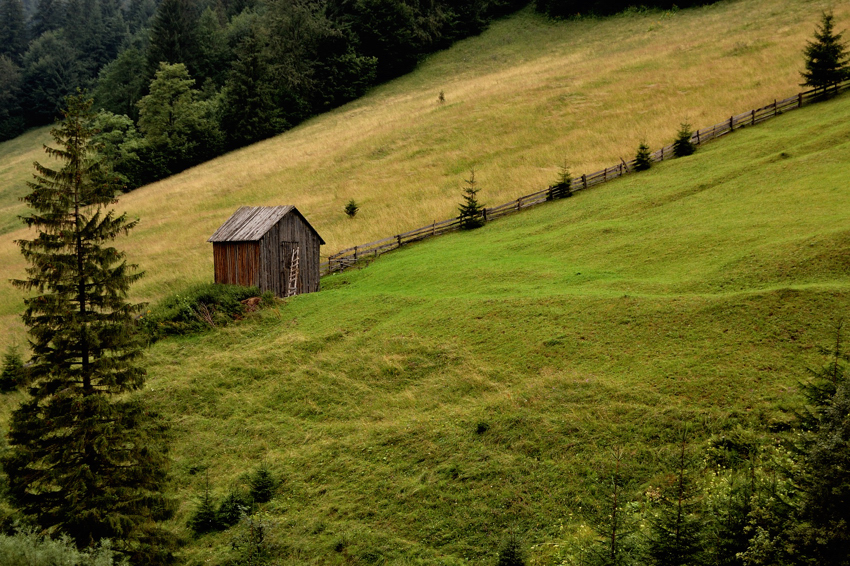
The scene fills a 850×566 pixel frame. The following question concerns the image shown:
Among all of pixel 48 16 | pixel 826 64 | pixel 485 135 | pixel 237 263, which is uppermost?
pixel 48 16

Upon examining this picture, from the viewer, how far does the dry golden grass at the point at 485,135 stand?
40.9 m

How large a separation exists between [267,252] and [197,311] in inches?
170

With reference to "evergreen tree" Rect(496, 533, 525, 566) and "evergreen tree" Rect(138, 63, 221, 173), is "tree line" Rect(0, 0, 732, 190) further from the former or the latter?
"evergreen tree" Rect(496, 533, 525, 566)

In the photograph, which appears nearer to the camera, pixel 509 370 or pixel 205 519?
pixel 205 519

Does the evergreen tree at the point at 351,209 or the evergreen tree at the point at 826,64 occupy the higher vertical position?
the evergreen tree at the point at 826,64

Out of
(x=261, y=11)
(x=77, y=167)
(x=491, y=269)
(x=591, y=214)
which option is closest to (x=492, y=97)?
(x=591, y=214)

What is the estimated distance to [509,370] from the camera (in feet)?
64.5

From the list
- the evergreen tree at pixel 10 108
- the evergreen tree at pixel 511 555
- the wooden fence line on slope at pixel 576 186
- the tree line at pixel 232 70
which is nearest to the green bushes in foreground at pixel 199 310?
the wooden fence line on slope at pixel 576 186

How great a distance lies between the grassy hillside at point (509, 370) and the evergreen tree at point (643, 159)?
6420 mm

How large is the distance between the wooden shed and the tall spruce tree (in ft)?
53.3

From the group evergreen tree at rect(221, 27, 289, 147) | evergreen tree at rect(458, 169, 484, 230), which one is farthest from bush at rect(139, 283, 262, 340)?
evergreen tree at rect(221, 27, 289, 147)

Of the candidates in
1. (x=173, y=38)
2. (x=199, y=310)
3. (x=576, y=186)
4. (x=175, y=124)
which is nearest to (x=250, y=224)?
(x=199, y=310)

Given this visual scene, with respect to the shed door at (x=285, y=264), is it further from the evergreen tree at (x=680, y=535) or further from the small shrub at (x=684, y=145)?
the evergreen tree at (x=680, y=535)

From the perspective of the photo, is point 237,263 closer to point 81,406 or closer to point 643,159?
point 81,406
